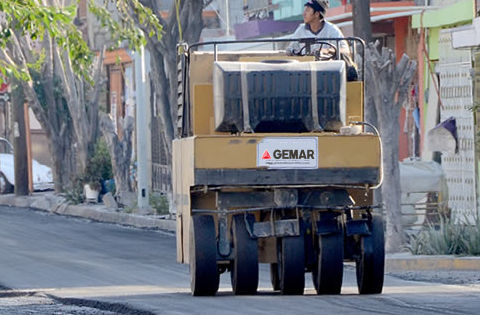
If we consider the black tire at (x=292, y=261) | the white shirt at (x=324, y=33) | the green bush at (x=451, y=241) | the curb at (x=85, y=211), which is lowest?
the curb at (x=85, y=211)

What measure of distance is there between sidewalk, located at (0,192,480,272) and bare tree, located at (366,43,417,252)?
2.46ft

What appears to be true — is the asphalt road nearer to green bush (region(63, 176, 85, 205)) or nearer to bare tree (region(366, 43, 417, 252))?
bare tree (region(366, 43, 417, 252))

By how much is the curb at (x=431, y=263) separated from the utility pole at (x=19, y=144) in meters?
17.6

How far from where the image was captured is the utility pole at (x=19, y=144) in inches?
1276

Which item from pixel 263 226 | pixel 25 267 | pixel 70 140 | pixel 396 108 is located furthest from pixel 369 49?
pixel 70 140

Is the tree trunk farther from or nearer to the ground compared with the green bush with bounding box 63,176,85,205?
farther from the ground

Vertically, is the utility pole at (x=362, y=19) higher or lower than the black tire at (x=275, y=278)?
higher

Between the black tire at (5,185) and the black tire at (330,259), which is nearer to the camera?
the black tire at (330,259)

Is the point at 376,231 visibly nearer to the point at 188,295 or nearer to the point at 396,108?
the point at 188,295

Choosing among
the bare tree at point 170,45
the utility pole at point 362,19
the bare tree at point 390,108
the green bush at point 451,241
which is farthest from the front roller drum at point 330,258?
the bare tree at point 170,45

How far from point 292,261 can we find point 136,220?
14.2 meters

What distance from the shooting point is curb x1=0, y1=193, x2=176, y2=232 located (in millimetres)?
24734

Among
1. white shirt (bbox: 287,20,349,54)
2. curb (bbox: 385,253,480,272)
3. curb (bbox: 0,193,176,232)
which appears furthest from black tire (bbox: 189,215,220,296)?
curb (bbox: 0,193,176,232)

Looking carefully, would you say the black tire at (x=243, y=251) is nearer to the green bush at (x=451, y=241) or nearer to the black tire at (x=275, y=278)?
the black tire at (x=275, y=278)
